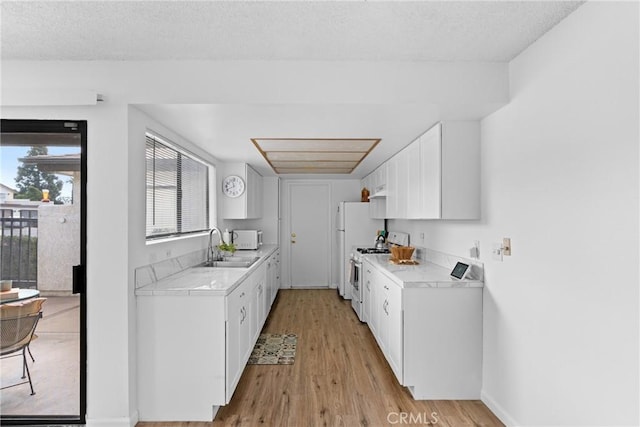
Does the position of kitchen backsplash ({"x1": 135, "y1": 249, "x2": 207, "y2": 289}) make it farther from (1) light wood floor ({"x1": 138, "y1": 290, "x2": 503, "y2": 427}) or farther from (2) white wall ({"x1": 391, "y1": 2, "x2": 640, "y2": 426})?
(2) white wall ({"x1": 391, "y1": 2, "x2": 640, "y2": 426})

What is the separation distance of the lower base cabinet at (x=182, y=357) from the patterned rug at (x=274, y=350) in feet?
3.33

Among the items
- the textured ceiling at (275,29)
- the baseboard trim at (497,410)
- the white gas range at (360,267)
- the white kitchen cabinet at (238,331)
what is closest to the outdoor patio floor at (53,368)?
the white kitchen cabinet at (238,331)

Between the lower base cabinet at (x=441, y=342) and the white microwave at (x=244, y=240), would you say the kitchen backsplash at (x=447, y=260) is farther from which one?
the white microwave at (x=244, y=240)

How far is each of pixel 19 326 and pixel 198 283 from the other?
1181 mm

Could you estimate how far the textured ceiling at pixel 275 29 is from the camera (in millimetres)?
1911

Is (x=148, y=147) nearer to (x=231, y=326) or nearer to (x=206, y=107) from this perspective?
(x=206, y=107)

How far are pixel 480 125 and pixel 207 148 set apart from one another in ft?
9.26

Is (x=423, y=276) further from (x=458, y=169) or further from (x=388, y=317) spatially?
(x=458, y=169)

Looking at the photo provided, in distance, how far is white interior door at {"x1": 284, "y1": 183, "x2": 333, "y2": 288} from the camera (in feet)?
24.5

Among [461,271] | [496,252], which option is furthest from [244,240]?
[496,252]

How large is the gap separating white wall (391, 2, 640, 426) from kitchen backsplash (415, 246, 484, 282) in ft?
0.50

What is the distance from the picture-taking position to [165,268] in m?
3.22

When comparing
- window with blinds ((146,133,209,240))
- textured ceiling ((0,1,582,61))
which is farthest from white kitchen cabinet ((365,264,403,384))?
window with blinds ((146,133,209,240))

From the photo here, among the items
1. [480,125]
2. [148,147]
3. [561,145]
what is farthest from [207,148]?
[561,145]
